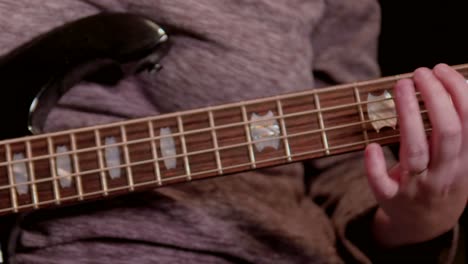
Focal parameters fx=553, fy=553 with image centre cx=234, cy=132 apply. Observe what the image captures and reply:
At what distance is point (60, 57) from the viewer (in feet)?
2.07

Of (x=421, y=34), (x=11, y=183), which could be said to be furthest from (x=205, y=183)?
(x=421, y=34)

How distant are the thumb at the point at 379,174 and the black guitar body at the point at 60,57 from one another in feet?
0.89

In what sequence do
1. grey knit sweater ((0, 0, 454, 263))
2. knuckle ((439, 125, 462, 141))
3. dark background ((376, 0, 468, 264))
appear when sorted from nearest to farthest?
1. knuckle ((439, 125, 462, 141))
2. grey knit sweater ((0, 0, 454, 263))
3. dark background ((376, 0, 468, 264))

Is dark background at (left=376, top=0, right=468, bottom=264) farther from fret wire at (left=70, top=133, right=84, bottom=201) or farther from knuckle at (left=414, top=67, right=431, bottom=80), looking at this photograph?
fret wire at (left=70, top=133, right=84, bottom=201)

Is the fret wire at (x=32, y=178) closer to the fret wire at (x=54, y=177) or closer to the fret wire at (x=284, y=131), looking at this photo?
the fret wire at (x=54, y=177)

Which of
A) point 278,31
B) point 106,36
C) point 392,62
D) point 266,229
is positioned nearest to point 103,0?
point 106,36

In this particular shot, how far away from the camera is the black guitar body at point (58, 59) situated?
2.06 ft

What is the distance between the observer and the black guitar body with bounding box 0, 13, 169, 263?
63 centimetres

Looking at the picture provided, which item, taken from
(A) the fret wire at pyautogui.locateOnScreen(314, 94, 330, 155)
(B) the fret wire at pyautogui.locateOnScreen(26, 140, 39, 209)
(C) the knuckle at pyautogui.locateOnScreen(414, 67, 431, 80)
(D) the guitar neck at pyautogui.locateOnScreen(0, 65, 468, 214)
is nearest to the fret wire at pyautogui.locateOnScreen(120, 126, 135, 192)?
(D) the guitar neck at pyautogui.locateOnScreen(0, 65, 468, 214)

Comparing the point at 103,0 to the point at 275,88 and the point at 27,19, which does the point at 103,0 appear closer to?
the point at 27,19

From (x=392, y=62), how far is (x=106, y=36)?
0.49 m

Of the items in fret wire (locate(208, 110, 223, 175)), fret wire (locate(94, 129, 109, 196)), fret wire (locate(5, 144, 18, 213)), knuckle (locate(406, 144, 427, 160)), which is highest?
knuckle (locate(406, 144, 427, 160))

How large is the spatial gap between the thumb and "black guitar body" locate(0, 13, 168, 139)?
0.89 feet

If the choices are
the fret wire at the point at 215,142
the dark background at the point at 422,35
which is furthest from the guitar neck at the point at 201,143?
the dark background at the point at 422,35
